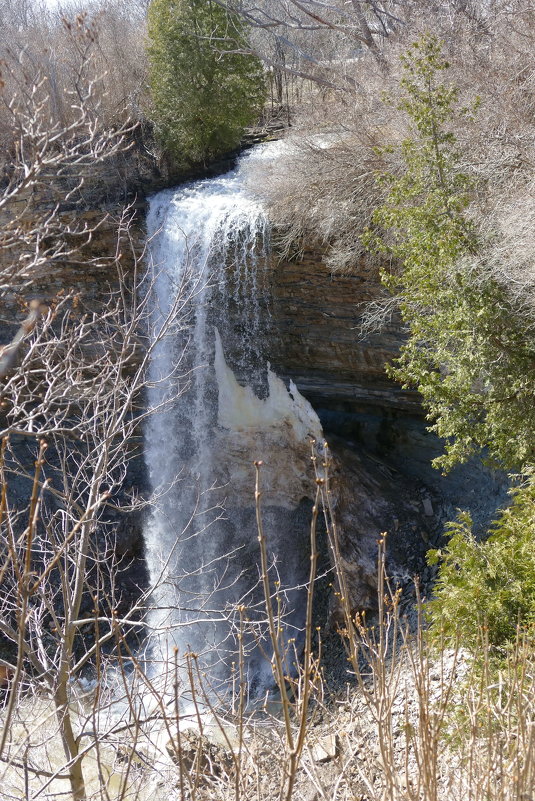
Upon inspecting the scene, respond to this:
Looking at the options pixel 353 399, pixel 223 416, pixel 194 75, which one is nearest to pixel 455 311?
pixel 353 399

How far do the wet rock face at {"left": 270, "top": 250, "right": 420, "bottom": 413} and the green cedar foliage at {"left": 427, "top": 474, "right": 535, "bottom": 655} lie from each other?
4.47m

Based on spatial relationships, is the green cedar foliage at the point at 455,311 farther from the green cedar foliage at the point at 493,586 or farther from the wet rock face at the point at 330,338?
the wet rock face at the point at 330,338

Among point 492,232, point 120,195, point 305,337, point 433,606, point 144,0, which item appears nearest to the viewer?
point 433,606

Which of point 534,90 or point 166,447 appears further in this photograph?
point 166,447

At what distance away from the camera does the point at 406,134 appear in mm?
9172

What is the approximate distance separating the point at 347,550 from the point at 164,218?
19.0 feet

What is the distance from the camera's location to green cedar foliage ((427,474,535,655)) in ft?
16.6

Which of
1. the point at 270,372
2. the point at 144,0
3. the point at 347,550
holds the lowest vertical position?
the point at 347,550

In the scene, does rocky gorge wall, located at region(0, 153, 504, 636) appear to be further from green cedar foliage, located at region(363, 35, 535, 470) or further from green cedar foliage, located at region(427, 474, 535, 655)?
green cedar foliage, located at region(427, 474, 535, 655)

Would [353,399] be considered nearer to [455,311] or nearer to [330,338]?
[330,338]

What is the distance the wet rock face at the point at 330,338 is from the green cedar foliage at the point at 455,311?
2058 millimetres

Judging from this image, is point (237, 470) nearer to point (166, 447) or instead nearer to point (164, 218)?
point (166, 447)

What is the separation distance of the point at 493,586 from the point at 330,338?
18.8 ft

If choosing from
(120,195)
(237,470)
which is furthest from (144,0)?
(237,470)
